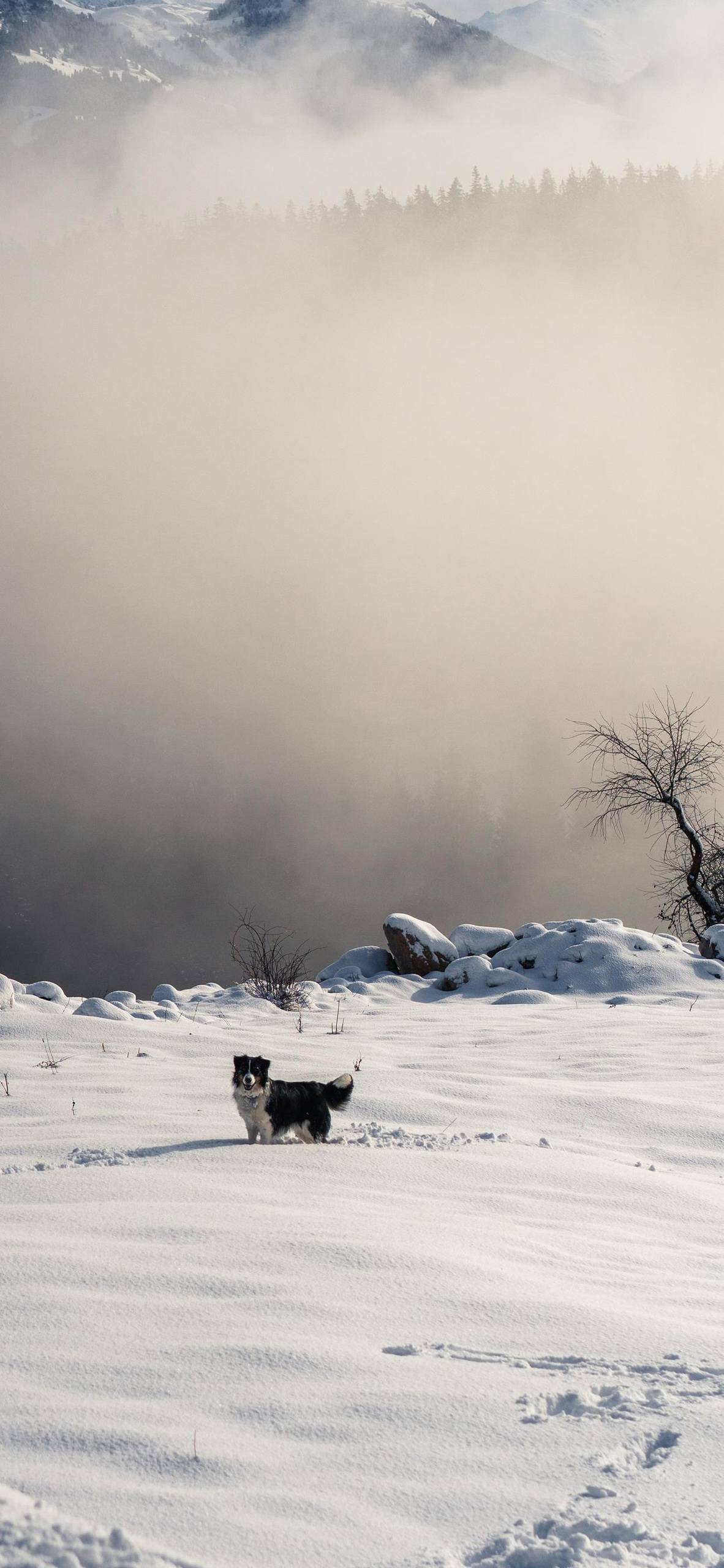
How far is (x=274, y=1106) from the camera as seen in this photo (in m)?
3.84

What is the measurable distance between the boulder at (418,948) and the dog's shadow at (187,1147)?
8238mm

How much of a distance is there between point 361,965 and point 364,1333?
10735 mm

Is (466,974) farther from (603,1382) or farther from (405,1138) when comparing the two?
(603,1382)

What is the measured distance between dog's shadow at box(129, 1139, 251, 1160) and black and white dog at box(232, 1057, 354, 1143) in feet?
0.25

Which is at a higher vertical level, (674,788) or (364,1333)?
(674,788)

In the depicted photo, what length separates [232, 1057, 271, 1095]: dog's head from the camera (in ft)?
12.2

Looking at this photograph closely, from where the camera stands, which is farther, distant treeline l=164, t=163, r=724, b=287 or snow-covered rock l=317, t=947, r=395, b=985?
distant treeline l=164, t=163, r=724, b=287

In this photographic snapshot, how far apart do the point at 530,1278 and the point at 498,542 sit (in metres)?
61.0

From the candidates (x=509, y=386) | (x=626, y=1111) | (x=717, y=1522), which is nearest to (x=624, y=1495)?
(x=717, y=1522)

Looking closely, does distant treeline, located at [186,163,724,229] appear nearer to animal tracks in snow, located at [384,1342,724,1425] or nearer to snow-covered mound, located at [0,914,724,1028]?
snow-covered mound, located at [0,914,724,1028]

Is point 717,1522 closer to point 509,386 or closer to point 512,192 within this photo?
point 512,192

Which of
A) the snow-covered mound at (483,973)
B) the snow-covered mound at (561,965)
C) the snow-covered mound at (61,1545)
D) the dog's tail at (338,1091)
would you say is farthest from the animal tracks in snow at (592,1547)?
the snow-covered mound at (561,965)

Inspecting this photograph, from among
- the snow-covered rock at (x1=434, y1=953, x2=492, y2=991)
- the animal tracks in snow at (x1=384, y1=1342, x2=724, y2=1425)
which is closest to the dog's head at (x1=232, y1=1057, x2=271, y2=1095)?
the animal tracks in snow at (x1=384, y1=1342, x2=724, y2=1425)

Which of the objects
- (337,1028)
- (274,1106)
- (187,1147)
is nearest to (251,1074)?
(274,1106)
